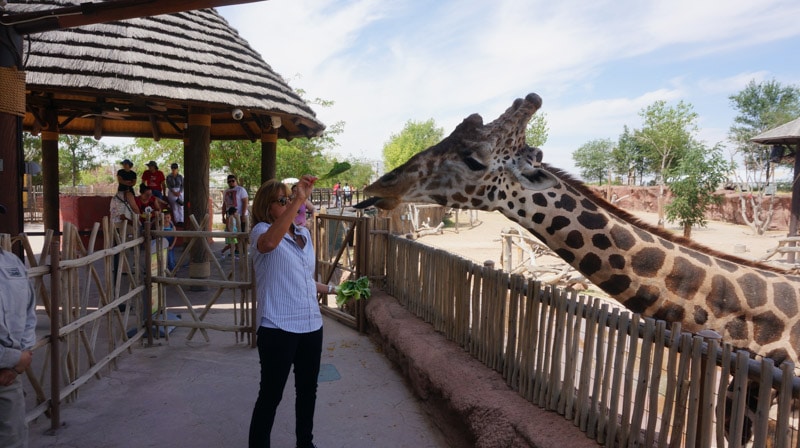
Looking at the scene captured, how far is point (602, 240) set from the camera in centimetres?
343

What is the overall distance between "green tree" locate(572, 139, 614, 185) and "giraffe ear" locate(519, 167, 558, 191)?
75.8 meters

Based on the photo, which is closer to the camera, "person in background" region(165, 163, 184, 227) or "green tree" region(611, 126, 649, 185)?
"person in background" region(165, 163, 184, 227)

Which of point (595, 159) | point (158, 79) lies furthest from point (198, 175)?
point (595, 159)

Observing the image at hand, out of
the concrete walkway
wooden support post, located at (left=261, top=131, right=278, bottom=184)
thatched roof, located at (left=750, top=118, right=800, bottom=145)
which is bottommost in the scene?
the concrete walkway

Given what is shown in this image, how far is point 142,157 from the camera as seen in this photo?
2409 cm

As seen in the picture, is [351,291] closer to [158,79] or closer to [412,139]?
[158,79]

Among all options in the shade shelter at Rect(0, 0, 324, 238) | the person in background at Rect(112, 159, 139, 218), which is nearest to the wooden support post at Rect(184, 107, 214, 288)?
the shade shelter at Rect(0, 0, 324, 238)

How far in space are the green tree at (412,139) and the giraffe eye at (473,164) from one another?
46459 mm

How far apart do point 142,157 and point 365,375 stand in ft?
74.3

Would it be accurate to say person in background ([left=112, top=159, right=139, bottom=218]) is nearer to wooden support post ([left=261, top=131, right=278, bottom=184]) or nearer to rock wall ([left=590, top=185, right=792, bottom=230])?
wooden support post ([left=261, top=131, right=278, bottom=184])

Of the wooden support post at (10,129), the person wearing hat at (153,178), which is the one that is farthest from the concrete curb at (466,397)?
the person wearing hat at (153,178)

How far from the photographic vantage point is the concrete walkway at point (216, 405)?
3879 millimetres

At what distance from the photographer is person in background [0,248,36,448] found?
2.56 metres

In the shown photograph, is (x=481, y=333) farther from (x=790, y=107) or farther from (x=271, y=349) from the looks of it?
(x=790, y=107)
